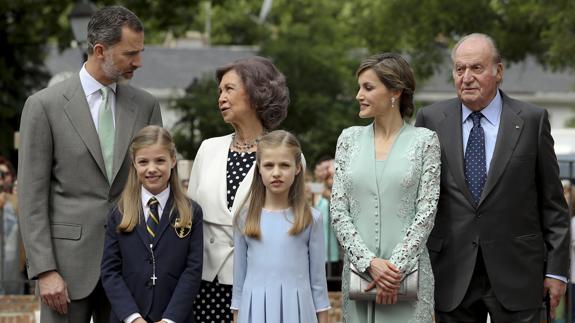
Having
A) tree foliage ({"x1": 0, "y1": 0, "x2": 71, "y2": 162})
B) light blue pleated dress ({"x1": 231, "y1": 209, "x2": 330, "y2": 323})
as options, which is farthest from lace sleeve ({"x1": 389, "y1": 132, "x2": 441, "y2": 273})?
tree foliage ({"x1": 0, "y1": 0, "x2": 71, "y2": 162})

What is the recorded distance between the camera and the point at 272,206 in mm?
5652

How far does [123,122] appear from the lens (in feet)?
19.2

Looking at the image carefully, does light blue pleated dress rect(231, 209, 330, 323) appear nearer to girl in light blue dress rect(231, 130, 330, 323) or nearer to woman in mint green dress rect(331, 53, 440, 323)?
girl in light blue dress rect(231, 130, 330, 323)

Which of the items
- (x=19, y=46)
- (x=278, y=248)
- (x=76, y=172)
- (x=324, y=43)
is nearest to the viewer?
(x=278, y=248)

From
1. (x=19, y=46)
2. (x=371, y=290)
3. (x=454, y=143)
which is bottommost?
(x=371, y=290)

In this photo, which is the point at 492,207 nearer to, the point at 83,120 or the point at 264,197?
the point at 264,197

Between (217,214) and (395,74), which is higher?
(395,74)

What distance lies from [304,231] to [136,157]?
91 centimetres

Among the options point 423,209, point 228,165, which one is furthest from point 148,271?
point 423,209

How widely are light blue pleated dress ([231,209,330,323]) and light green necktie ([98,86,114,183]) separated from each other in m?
0.76

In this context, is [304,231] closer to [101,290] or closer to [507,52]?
[101,290]

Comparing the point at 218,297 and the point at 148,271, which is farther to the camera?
the point at 218,297

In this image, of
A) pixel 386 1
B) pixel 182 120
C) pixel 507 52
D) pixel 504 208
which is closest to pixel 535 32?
pixel 507 52

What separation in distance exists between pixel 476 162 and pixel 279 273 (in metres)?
1.19
